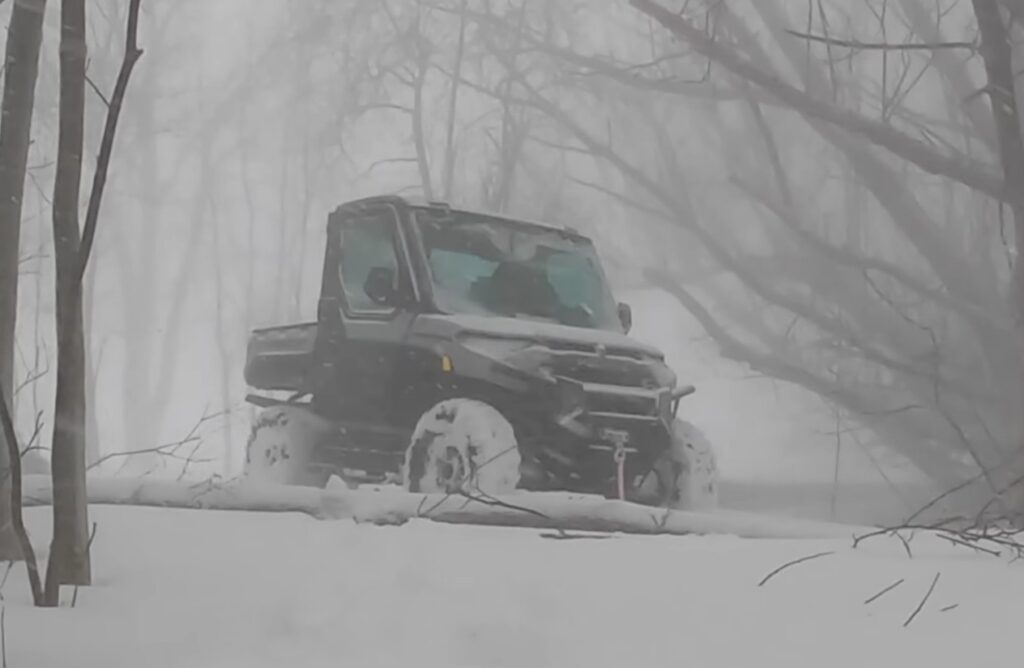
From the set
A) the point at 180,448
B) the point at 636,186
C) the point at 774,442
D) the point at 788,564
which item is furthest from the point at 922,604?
the point at 636,186

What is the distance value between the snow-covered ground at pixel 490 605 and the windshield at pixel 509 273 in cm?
96

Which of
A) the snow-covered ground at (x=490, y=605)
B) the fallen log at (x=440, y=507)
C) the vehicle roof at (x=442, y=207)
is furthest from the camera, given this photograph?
the vehicle roof at (x=442, y=207)

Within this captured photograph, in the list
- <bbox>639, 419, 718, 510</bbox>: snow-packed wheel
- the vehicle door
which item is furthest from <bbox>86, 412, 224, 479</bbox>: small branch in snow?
<bbox>639, 419, 718, 510</bbox>: snow-packed wheel

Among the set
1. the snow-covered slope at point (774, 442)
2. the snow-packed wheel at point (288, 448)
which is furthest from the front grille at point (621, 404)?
the snow-packed wheel at point (288, 448)

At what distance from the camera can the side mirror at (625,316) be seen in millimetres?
2984

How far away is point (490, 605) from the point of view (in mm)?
1443

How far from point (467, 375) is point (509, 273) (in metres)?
0.30

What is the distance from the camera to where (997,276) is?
3.56 meters

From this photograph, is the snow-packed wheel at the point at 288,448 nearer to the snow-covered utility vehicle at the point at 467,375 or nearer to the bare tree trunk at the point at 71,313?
the snow-covered utility vehicle at the point at 467,375

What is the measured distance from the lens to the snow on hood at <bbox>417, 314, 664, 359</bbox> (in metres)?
2.69

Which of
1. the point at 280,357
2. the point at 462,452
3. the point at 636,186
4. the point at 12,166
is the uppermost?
the point at 636,186

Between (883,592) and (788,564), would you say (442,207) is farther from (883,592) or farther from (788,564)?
(883,592)

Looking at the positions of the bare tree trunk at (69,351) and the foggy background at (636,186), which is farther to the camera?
the foggy background at (636,186)

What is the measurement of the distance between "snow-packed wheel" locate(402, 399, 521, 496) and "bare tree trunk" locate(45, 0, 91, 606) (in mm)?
1078
